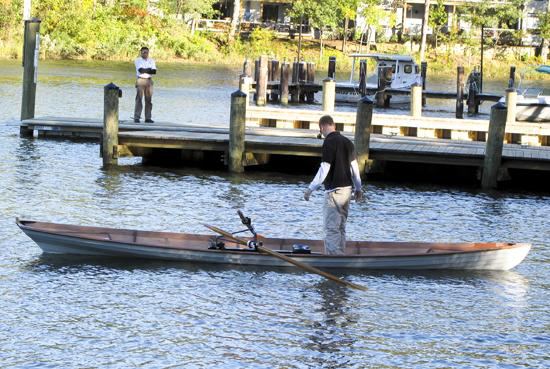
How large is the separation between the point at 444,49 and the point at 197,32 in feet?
59.3

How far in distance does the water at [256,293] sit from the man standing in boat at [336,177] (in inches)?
36.4

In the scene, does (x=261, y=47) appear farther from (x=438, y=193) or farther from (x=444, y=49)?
(x=438, y=193)

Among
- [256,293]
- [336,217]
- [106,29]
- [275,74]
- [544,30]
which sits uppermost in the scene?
[544,30]

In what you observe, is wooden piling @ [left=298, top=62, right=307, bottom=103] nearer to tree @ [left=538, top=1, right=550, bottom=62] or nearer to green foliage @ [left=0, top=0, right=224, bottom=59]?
green foliage @ [left=0, top=0, right=224, bottom=59]

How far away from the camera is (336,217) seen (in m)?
16.9

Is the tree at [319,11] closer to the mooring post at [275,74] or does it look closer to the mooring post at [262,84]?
the mooring post at [275,74]

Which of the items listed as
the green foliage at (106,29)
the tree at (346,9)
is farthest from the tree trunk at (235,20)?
the tree at (346,9)

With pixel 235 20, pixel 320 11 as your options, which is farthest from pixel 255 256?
pixel 235 20

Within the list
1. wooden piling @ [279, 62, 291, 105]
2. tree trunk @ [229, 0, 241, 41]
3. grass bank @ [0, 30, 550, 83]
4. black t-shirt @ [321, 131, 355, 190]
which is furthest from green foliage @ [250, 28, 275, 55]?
black t-shirt @ [321, 131, 355, 190]

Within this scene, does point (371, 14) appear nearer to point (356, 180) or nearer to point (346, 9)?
point (346, 9)

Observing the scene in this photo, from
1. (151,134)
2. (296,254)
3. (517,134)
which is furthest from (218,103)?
(296,254)

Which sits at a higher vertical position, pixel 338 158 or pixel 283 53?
pixel 283 53

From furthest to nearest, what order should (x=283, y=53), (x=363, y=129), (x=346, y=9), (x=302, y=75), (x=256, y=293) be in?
(x=346, y=9) < (x=283, y=53) < (x=302, y=75) < (x=363, y=129) < (x=256, y=293)

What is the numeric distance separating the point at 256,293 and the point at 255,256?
3.76 ft
